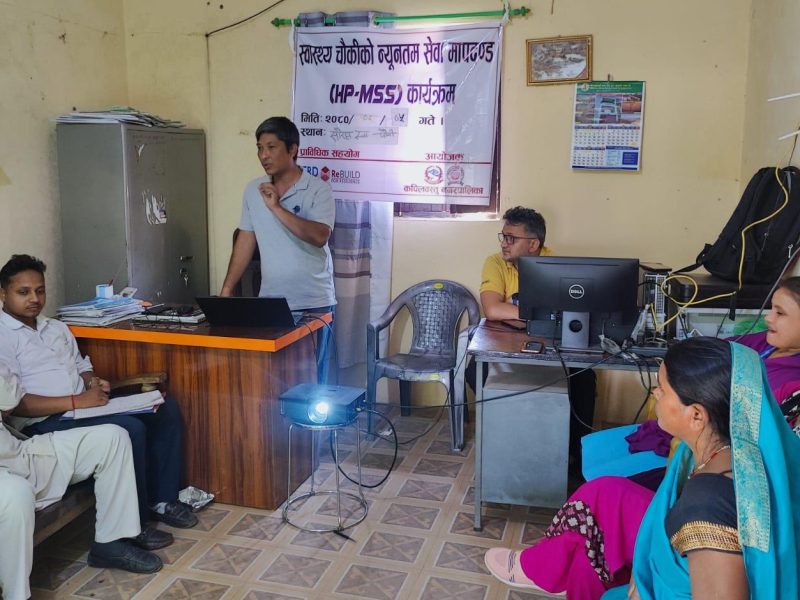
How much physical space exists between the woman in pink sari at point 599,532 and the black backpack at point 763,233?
739mm

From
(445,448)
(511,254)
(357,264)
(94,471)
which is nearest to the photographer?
(94,471)

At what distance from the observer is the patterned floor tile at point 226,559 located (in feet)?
8.39

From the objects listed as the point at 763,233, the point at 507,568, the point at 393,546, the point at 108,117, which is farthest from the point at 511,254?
the point at 108,117

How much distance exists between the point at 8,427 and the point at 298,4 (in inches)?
105

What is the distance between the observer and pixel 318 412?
272cm

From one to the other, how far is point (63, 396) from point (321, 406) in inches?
36.2

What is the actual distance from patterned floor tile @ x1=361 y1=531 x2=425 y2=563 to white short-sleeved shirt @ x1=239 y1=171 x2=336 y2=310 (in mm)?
1093

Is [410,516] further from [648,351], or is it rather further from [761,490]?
[761,490]

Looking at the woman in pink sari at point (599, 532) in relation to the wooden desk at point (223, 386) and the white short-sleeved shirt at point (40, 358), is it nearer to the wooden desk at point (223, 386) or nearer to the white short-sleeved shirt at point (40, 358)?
the wooden desk at point (223, 386)

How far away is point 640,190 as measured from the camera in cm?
376

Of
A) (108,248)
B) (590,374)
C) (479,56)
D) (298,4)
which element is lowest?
(590,374)

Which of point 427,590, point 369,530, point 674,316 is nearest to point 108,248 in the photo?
point 369,530

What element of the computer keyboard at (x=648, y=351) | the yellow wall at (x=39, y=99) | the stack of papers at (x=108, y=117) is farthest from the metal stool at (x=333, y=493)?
the stack of papers at (x=108, y=117)

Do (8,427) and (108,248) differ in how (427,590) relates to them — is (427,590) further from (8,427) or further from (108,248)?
(108,248)
